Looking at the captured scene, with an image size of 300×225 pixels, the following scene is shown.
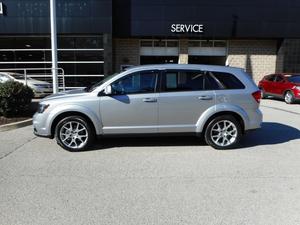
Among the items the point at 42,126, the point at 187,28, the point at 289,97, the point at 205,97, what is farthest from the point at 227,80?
the point at 187,28

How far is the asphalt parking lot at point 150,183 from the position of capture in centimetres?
425

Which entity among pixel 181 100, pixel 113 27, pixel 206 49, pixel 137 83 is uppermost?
pixel 113 27

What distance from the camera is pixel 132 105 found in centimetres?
712

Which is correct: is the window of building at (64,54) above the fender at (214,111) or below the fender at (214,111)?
above

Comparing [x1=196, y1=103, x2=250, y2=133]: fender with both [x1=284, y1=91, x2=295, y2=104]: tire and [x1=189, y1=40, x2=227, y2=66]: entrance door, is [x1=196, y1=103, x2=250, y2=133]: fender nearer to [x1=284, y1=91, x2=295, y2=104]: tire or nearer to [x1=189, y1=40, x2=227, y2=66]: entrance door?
[x1=284, y1=91, x2=295, y2=104]: tire

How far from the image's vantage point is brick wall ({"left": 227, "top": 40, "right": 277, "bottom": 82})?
22.8 meters

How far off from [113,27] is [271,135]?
14305mm

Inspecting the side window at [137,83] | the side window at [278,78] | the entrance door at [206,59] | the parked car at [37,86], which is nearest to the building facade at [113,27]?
the entrance door at [206,59]

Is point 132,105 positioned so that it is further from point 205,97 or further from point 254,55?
point 254,55

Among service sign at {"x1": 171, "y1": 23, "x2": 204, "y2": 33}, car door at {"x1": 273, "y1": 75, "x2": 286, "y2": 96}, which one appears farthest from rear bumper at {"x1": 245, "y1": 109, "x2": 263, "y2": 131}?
service sign at {"x1": 171, "y1": 23, "x2": 204, "y2": 33}

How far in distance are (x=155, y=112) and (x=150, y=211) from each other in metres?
3.11

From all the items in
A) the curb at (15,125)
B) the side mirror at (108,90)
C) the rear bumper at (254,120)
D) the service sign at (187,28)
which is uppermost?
the service sign at (187,28)

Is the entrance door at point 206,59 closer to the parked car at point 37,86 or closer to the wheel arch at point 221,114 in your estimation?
the parked car at point 37,86

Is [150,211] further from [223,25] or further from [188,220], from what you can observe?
[223,25]
